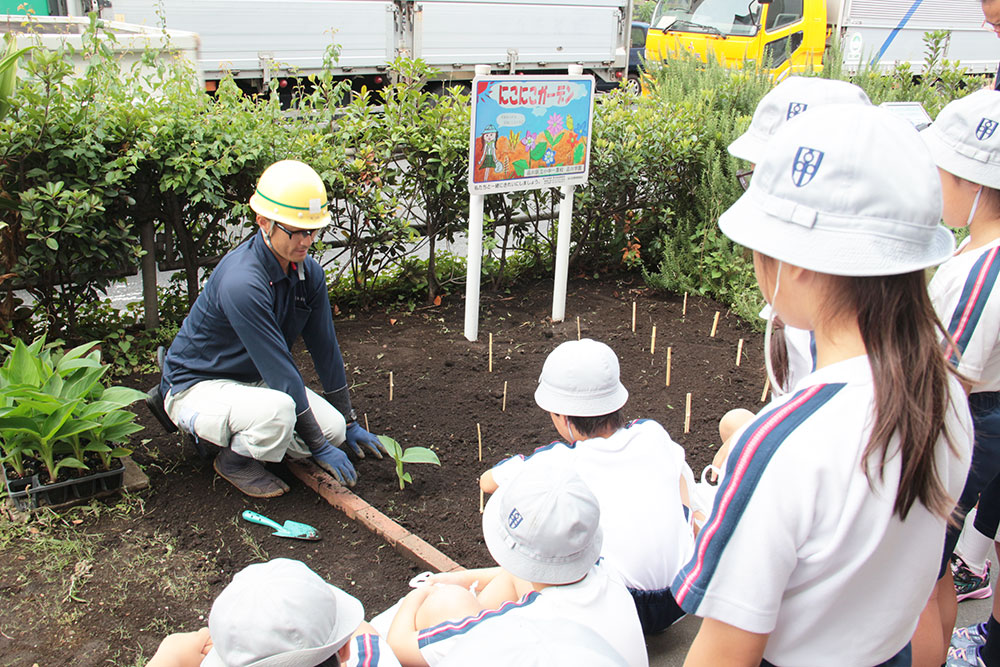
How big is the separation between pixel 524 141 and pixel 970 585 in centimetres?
346

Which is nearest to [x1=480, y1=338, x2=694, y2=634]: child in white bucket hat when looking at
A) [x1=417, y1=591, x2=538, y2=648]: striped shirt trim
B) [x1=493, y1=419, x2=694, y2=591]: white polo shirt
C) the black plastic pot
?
[x1=493, y1=419, x2=694, y2=591]: white polo shirt

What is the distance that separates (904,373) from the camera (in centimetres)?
113

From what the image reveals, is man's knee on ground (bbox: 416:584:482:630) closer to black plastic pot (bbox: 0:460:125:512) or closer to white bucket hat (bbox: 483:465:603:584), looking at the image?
white bucket hat (bbox: 483:465:603:584)

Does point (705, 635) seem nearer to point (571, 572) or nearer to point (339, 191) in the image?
point (571, 572)

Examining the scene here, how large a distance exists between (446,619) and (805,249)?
64.3 inches

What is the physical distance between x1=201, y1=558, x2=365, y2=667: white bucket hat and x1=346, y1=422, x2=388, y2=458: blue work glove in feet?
7.24

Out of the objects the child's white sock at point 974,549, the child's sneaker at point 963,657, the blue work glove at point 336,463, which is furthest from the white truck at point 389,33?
the child's sneaker at point 963,657

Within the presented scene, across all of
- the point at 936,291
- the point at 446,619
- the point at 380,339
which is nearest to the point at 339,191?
the point at 380,339

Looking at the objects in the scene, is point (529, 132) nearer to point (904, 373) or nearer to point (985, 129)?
point (985, 129)

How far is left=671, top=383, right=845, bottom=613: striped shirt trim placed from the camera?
1146 mm

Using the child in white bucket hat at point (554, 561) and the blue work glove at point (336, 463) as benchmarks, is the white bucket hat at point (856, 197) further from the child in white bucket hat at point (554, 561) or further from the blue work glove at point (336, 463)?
the blue work glove at point (336, 463)

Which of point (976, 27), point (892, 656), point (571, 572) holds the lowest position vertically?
point (571, 572)

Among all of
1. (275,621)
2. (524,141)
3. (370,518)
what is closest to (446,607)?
(275,621)

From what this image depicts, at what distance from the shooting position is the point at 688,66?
766 cm
